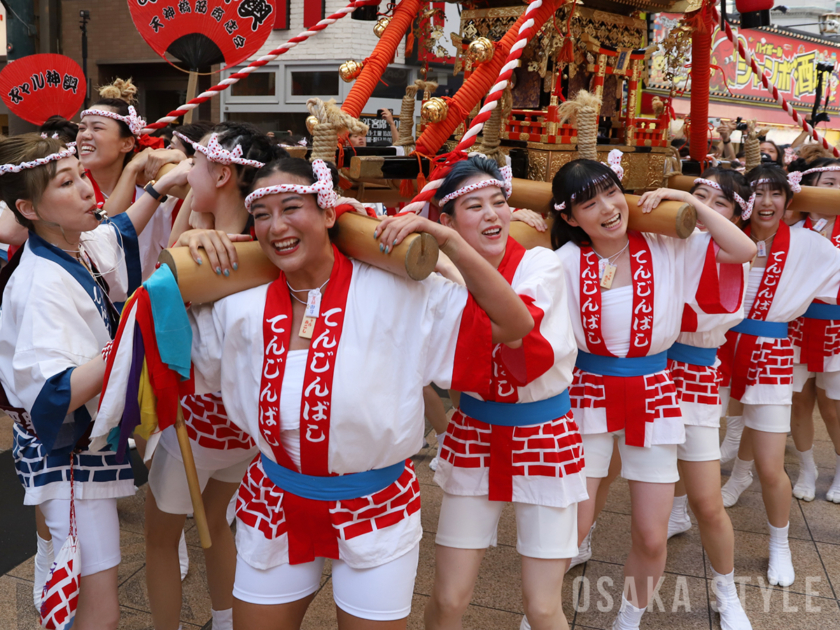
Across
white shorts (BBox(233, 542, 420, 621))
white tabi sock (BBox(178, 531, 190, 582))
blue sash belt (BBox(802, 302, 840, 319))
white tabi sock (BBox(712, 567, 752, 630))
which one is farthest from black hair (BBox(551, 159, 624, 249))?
white tabi sock (BBox(178, 531, 190, 582))

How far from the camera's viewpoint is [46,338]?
1.84m

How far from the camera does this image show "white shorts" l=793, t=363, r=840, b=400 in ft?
12.2

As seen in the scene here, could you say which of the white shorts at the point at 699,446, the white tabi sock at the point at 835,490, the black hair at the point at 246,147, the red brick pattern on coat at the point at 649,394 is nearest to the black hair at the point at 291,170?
the black hair at the point at 246,147

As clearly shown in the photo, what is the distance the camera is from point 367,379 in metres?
1.71

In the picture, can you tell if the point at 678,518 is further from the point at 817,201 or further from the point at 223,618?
the point at 223,618

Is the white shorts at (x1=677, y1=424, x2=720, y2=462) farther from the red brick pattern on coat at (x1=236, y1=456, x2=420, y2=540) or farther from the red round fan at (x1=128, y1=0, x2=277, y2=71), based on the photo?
the red round fan at (x1=128, y1=0, x2=277, y2=71)

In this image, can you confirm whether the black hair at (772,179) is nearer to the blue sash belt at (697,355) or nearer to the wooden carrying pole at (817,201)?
the wooden carrying pole at (817,201)

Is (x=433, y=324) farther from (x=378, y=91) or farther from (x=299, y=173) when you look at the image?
(x=378, y=91)

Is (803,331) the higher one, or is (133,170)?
(133,170)

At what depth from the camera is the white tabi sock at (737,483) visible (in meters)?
3.79

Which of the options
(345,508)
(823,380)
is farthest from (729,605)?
(345,508)

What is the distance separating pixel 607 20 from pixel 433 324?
2.42 meters

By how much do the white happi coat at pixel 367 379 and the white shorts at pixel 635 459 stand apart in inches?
33.8

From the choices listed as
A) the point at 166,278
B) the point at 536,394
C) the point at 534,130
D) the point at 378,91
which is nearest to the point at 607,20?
the point at 534,130
